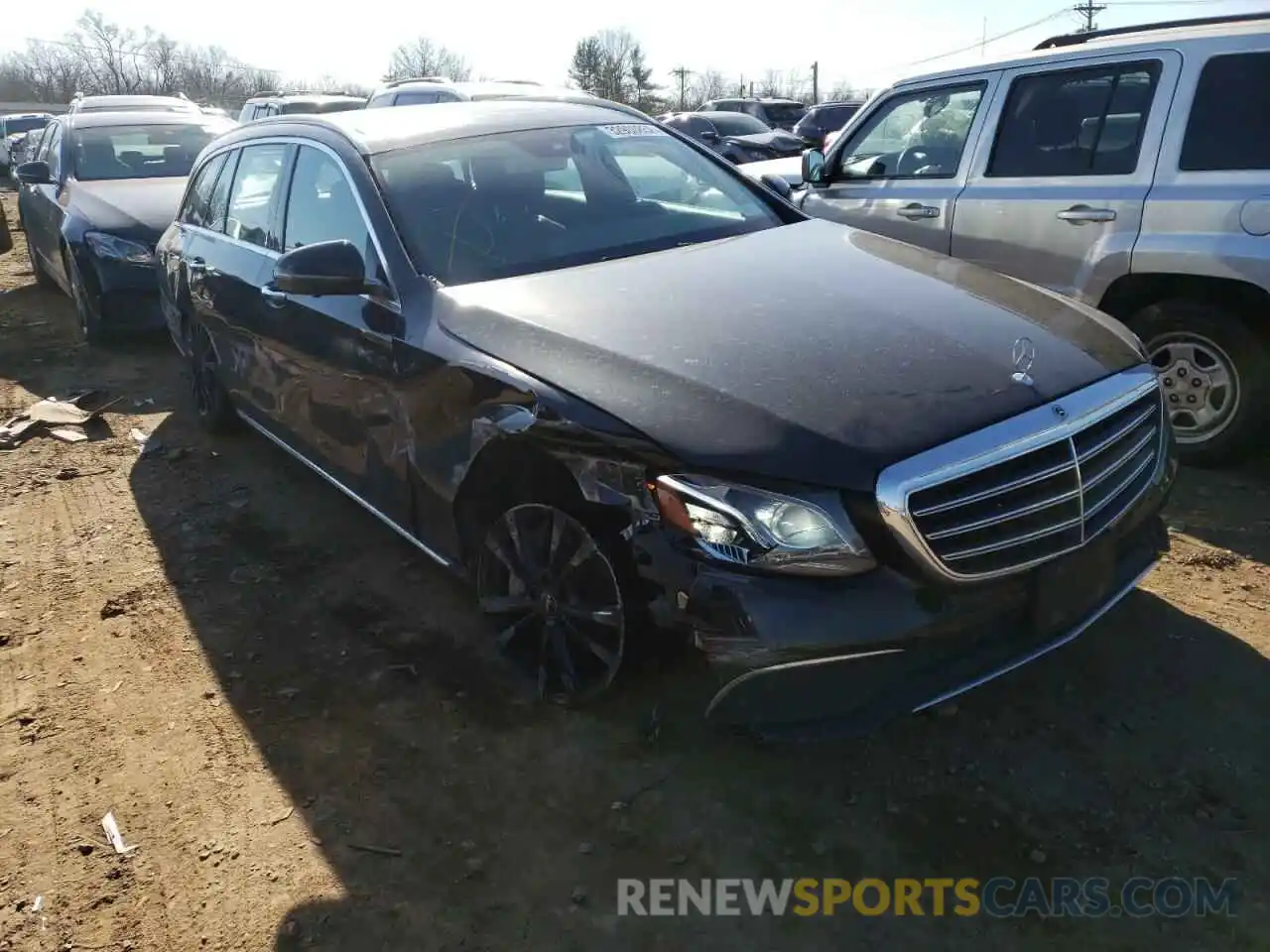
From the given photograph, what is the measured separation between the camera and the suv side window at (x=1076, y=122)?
15.4ft

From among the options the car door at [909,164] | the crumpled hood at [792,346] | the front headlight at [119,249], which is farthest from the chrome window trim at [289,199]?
the car door at [909,164]

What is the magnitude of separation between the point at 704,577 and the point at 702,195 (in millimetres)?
2317

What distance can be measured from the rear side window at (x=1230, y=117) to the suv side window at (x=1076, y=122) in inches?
9.1

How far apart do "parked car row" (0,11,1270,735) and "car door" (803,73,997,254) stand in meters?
0.04

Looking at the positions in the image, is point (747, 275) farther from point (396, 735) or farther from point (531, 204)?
point (396, 735)

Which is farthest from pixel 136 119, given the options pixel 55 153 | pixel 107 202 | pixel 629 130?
pixel 629 130

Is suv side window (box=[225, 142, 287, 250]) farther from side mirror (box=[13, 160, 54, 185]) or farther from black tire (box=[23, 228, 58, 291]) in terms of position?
black tire (box=[23, 228, 58, 291])

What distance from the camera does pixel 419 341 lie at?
327cm

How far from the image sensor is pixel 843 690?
7.77 feet

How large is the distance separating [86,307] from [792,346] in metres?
7.13

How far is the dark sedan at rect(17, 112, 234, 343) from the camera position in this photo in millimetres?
7742

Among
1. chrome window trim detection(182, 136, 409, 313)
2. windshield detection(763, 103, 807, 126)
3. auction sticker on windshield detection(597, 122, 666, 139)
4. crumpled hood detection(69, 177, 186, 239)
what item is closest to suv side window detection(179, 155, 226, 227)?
chrome window trim detection(182, 136, 409, 313)

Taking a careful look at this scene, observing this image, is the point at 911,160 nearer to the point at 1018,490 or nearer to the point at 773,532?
the point at 1018,490

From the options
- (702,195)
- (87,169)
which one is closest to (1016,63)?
(702,195)
